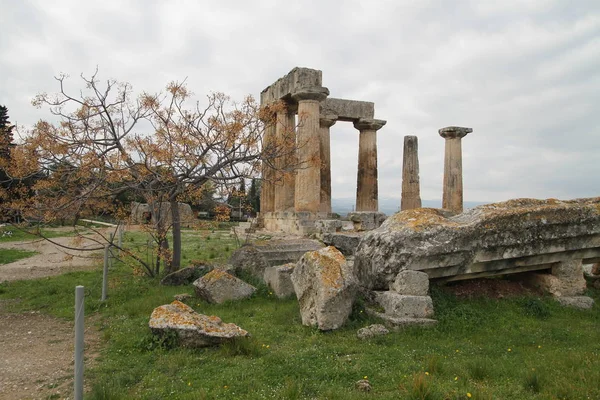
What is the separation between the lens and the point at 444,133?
2434 cm

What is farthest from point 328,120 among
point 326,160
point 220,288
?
point 220,288

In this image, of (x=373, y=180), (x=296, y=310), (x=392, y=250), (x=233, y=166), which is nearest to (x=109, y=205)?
(x=233, y=166)

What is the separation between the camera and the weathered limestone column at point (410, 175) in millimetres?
23828

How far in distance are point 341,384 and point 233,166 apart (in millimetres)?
6954

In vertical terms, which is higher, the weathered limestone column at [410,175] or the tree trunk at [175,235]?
the weathered limestone column at [410,175]

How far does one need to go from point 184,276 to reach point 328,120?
13355mm

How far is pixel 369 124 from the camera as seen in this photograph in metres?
22.3

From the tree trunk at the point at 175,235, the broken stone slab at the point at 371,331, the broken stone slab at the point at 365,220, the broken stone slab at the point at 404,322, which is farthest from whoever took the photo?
the broken stone slab at the point at 365,220

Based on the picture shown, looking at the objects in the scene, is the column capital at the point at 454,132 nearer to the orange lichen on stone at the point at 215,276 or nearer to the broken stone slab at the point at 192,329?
the orange lichen on stone at the point at 215,276

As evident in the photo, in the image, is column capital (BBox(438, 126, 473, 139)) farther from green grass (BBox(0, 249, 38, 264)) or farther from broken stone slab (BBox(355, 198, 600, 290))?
green grass (BBox(0, 249, 38, 264))

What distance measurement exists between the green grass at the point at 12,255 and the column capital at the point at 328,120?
514 inches

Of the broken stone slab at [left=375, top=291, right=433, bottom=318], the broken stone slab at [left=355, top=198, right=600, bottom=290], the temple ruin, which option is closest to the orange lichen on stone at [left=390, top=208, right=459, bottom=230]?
the broken stone slab at [left=355, top=198, right=600, bottom=290]

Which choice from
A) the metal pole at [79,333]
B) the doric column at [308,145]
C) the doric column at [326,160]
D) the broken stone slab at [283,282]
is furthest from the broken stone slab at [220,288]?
the doric column at [326,160]

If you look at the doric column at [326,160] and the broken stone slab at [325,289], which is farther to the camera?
the doric column at [326,160]
